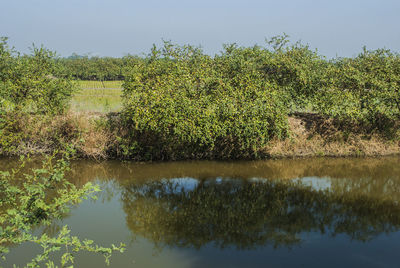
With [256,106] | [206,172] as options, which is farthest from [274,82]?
[206,172]

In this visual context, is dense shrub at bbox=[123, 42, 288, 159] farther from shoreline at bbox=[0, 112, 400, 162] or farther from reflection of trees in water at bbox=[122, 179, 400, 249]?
reflection of trees in water at bbox=[122, 179, 400, 249]

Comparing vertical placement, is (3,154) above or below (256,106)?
below

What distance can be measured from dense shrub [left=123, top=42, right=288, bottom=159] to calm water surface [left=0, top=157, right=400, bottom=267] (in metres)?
1.11

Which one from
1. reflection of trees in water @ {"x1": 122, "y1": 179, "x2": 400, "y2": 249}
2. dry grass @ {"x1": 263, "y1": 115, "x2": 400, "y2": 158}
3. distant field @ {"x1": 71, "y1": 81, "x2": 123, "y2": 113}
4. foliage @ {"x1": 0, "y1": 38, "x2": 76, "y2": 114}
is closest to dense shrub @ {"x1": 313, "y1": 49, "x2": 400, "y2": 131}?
dry grass @ {"x1": 263, "y1": 115, "x2": 400, "y2": 158}

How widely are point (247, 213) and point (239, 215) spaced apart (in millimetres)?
357

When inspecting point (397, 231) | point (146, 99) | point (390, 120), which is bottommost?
point (397, 231)

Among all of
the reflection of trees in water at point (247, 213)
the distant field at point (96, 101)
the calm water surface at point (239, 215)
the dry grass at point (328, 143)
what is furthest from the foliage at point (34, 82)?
the dry grass at point (328, 143)

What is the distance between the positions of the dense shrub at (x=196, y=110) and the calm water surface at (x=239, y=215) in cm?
111

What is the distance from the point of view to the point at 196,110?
1756 cm

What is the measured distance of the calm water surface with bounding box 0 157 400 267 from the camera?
31.0ft

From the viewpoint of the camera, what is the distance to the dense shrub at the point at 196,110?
17.4m

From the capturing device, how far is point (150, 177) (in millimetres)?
16156

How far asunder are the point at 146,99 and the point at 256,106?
5.64 metres

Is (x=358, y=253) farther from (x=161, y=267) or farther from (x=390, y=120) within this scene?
(x=390, y=120)
